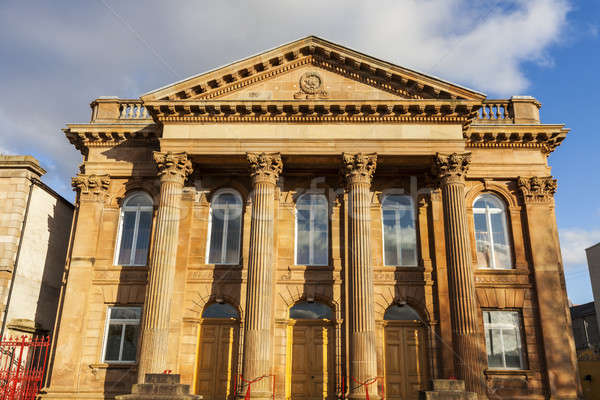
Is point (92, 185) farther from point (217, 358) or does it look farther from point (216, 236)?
point (217, 358)

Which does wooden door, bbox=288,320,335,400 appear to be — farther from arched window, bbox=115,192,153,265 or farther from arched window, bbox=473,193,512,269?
arched window, bbox=115,192,153,265

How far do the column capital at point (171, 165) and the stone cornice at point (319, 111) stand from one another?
155 centimetres

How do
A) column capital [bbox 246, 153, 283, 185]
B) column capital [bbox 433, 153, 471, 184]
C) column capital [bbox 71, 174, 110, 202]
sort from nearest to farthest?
column capital [bbox 433, 153, 471, 184] < column capital [bbox 246, 153, 283, 185] < column capital [bbox 71, 174, 110, 202]

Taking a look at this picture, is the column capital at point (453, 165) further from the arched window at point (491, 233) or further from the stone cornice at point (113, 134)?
the stone cornice at point (113, 134)

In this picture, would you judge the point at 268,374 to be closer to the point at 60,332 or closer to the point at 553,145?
the point at 60,332

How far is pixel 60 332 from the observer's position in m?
20.0

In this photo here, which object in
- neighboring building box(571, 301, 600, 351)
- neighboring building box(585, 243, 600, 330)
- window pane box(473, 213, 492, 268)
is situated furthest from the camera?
neighboring building box(571, 301, 600, 351)

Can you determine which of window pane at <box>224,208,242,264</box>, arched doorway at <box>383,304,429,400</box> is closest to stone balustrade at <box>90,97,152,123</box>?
window pane at <box>224,208,242,264</box>

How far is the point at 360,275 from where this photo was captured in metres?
18.6

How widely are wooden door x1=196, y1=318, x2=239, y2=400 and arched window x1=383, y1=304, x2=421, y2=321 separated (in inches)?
233

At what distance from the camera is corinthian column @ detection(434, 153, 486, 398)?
57.0 ft

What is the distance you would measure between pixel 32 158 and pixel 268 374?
1378 cm

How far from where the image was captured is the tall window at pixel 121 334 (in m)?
20.1

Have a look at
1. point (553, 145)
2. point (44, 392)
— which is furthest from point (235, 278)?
point (553, 145)
